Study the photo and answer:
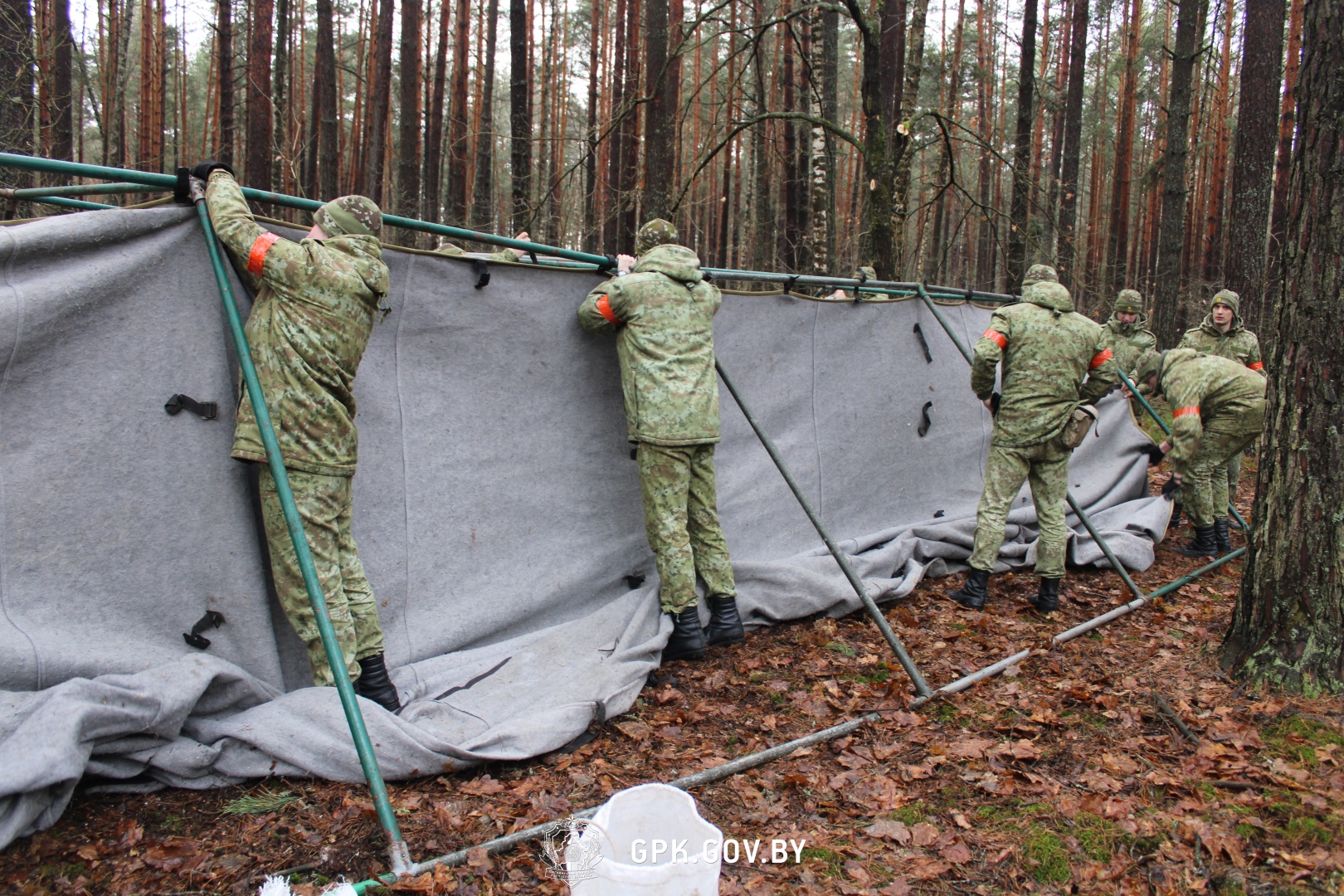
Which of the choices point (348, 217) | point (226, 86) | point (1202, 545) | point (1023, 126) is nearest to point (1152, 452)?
point (1202, 545)

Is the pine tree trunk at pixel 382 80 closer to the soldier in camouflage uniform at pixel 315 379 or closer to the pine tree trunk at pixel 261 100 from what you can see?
the pine tree trunk at pixel 261 100

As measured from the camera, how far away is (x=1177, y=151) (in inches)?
445

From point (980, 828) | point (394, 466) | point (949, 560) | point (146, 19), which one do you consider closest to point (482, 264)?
point (394, 466)

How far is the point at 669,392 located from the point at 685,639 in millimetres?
1247

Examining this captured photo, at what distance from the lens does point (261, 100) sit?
353 inches

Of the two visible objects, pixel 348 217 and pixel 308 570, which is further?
pixel 348 217

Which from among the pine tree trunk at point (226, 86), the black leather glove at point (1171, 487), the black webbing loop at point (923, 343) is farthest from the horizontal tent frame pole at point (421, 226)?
the pine tree trunk at point (226, 86)

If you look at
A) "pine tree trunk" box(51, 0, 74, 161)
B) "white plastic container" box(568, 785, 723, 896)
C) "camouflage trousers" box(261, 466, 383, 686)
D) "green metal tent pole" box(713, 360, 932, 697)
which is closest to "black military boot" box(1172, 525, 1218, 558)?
"green metal tent pole" box(713, 360, 932, 697)

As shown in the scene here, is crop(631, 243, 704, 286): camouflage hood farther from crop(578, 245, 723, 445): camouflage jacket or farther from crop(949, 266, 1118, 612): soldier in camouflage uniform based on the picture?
crop(949, 266, 1118, 612): soldier in camouflage uniform

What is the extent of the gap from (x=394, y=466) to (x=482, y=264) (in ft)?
3.47

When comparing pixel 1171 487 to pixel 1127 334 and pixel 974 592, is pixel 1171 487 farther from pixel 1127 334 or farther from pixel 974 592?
pixel 1127 334

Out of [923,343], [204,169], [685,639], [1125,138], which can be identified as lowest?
[685,639]

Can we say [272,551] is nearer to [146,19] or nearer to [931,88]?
[146,19]

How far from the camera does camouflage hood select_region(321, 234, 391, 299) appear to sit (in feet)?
11.1
